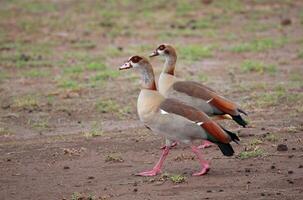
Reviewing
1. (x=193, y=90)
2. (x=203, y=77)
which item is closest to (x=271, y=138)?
(x=193, y=90)

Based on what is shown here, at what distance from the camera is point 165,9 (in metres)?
21.2

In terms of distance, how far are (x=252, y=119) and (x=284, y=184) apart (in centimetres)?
344

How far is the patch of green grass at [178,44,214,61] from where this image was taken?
1603 cm

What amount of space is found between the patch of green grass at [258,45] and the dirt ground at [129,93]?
28 millimetres

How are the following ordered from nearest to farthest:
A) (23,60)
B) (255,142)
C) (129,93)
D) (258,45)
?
(255,142), (129,93), (23,60), (258,45)

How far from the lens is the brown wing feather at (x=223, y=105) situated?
989cm

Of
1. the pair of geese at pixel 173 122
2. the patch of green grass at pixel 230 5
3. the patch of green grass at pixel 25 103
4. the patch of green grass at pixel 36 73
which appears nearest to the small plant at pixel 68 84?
the patch of green grass at pixel 36 73

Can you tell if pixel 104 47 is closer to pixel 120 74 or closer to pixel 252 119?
pixel 120 74

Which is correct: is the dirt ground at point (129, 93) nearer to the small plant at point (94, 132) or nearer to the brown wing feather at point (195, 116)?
the small plant at point (94, 132)

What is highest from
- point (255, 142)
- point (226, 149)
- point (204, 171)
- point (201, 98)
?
point (201, 98)

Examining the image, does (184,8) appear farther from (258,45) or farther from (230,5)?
(258,45)

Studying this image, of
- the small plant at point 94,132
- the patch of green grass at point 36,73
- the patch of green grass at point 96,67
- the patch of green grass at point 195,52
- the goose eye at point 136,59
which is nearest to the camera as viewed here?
the goose eye at point 136,59

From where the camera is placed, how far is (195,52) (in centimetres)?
1631

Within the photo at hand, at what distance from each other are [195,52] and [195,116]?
7.77 m
